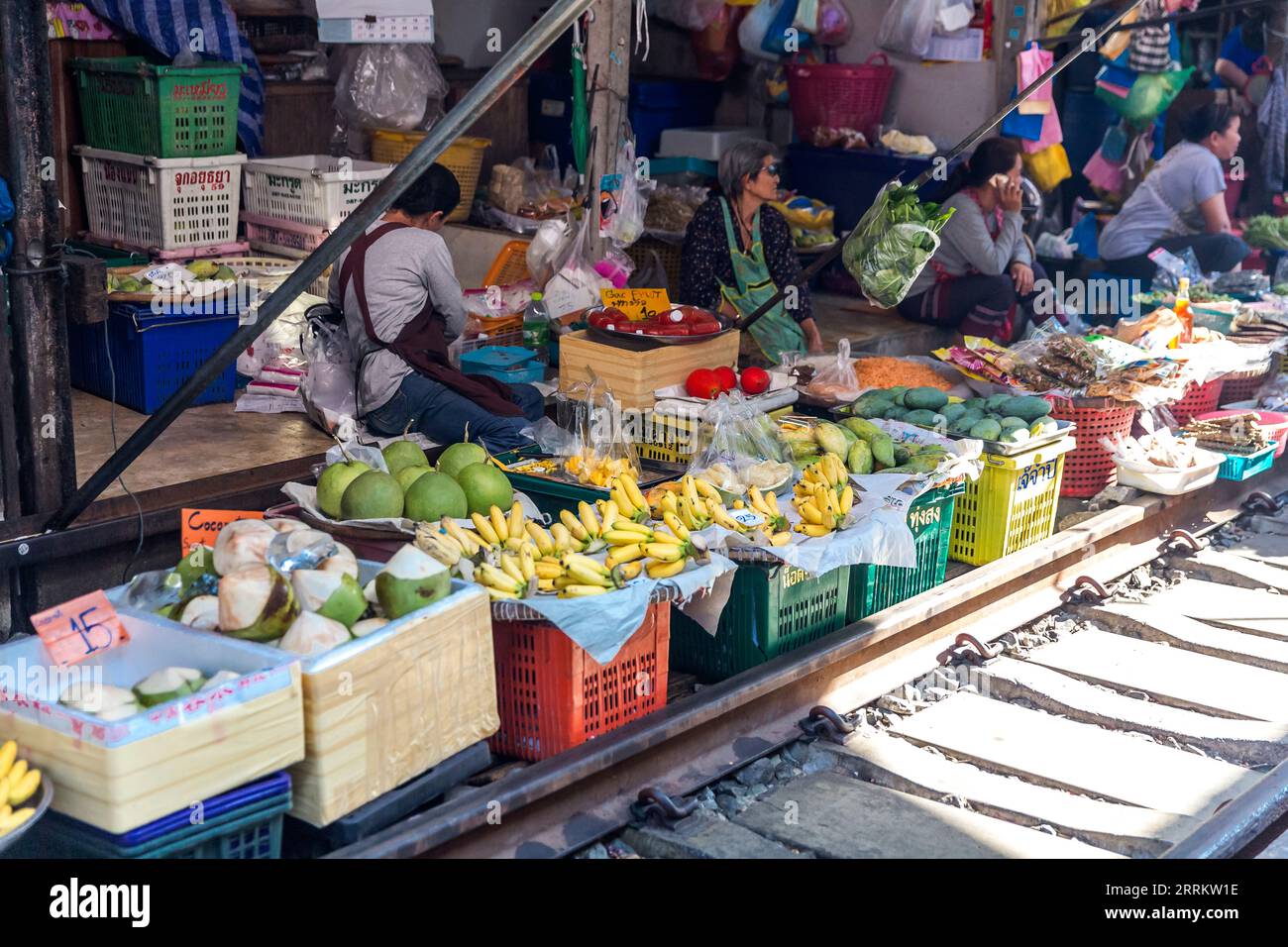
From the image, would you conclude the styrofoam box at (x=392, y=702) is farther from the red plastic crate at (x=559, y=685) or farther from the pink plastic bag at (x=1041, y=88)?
the pink plastic bag at (x=1041, y=88)

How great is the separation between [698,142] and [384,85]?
8.63 feet

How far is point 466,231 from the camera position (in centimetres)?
959

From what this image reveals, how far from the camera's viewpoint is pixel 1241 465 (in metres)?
7.86

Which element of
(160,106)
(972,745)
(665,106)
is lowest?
(972,745)

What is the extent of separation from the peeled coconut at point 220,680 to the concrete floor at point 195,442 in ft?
7.54

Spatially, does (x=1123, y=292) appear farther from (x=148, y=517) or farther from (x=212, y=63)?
(x=148, y=517)

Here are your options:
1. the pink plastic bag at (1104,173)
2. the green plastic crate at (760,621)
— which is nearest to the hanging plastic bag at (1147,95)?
the pink plastic bag at (1104,173)

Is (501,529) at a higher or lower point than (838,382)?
lower

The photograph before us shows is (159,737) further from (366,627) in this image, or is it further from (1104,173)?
(1104,173)

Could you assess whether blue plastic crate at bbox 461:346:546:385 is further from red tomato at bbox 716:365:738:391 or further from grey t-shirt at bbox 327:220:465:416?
red tomato at bbox 716:365:738:391

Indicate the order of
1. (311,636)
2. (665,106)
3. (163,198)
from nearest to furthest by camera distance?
Answer: (311,636) → (163,198) → (665,106)

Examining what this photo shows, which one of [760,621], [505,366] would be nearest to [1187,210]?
[505,366]

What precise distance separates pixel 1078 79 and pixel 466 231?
16.8 ft

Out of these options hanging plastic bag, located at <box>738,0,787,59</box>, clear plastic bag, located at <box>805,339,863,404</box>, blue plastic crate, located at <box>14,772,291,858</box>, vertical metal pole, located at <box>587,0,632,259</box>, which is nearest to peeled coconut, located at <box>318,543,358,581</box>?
blue plastic crate, located at <box>14,772,291,858</box>
